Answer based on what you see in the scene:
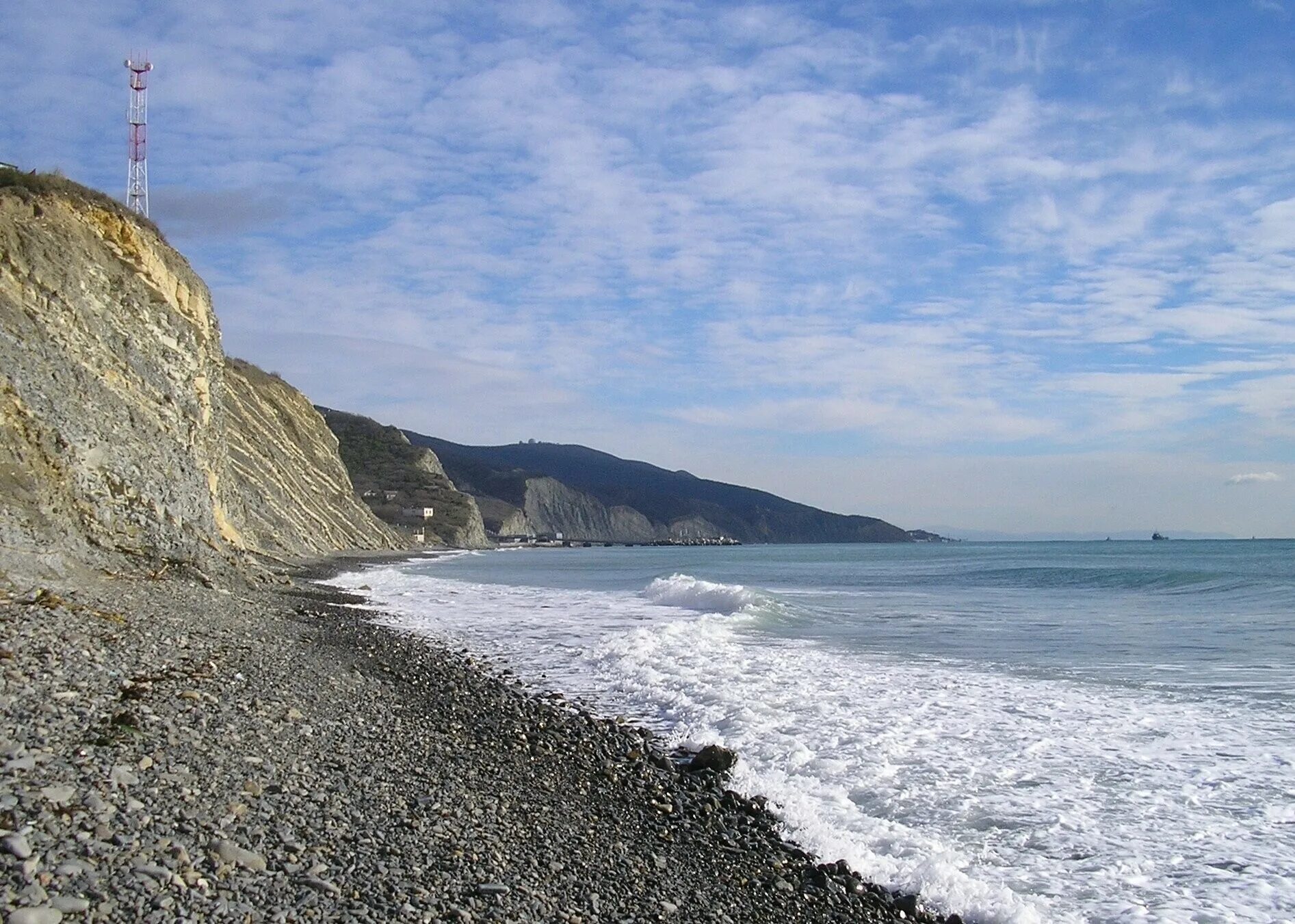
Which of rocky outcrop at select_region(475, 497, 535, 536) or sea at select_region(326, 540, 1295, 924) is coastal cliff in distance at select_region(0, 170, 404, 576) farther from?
rocky outcrop at select_region(475, 497, 535, 536)

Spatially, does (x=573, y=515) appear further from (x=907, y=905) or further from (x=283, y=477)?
(x=907, y=905)

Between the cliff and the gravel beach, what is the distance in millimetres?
91035

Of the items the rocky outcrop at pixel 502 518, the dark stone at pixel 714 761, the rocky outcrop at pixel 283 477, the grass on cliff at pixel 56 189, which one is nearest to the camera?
the dark stone at pixel 714 761

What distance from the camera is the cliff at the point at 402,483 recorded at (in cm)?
9894

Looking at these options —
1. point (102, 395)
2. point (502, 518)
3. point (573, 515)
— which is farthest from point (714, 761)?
point (573, 515)

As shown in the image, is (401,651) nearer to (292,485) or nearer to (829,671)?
(829,671)

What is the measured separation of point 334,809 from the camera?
5570mm

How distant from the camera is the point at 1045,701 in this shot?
10.9 meters

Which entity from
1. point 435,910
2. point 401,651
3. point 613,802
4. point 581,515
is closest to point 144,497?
point 401,651

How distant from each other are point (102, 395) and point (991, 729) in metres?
17.2

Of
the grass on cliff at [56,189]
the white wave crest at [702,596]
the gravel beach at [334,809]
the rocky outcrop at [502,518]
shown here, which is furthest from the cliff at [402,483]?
the gravel beach at [334,809]

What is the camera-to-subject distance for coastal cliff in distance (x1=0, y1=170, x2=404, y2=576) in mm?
14273

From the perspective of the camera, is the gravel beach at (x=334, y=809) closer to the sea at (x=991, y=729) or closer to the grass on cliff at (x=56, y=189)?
the sea at (x=991, y=729)

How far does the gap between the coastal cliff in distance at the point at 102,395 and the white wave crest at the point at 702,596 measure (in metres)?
12.4
